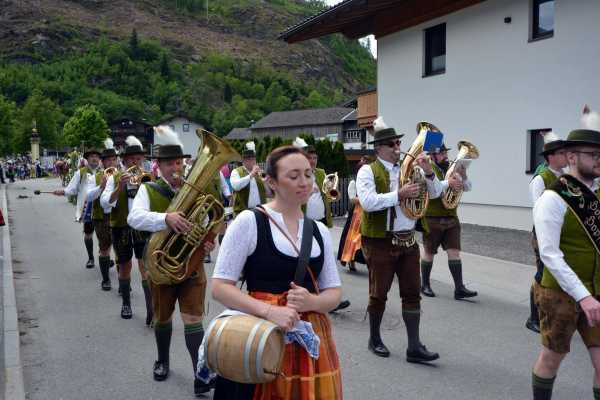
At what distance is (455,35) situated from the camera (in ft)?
50.1

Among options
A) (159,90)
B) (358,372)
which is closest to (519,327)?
(358,372)

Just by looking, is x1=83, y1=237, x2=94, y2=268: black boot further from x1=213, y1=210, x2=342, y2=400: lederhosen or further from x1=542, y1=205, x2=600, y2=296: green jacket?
x1=542, y1=205, x2=600, y2=296: green jacket

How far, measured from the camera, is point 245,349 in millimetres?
2309

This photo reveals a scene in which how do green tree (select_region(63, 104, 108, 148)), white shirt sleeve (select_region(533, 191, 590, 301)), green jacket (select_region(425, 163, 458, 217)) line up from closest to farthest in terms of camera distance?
white shirt sleeve (select_region(533, 191, 590, 301)), green jacket (select_region(425, 163, 458, 217)), green tree (select_region(63, 104, 108, 148))

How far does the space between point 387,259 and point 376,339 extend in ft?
2.83

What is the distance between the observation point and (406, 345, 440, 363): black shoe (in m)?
5.07

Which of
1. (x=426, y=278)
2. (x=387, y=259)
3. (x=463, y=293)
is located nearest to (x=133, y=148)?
(x=387, y=259)

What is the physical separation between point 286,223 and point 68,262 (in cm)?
906

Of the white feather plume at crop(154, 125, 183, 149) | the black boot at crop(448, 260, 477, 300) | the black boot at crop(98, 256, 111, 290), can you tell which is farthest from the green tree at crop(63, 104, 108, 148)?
the white feather plume at crop(154, 125, 183, 149)

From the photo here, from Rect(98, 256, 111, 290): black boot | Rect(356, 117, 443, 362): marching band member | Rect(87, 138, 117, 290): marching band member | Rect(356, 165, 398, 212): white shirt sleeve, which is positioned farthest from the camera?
Rect(98, 256, 111, 290): black boot

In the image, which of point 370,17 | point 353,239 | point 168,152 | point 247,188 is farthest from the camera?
point 370,17

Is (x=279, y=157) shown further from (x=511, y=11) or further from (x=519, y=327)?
(x=511, y=11)

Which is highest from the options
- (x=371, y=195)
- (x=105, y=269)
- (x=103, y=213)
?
(x=371, y=195)

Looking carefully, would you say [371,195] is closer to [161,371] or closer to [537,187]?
[537,187]
